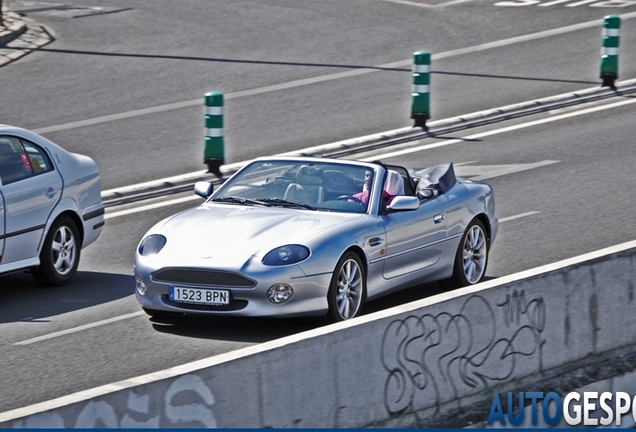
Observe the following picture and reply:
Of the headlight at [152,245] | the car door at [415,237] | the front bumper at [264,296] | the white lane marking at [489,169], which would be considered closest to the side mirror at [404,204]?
the car door at [415,237]

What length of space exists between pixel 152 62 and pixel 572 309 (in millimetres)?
15487

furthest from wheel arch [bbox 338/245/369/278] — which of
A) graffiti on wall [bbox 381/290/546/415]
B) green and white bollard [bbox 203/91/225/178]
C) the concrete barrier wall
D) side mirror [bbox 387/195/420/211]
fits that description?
green and white bollard [bbox 203/91/225/178]

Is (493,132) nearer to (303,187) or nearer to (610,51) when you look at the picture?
(610,51)

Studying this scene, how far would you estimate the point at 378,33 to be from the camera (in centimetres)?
2575

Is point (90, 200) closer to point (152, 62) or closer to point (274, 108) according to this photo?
point (274, 108)

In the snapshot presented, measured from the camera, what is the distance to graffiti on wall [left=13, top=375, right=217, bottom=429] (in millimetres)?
5727

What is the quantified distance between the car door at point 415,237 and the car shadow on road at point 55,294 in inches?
92.3

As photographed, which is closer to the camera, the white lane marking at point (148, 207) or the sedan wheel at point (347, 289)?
the sedan wheel at point (347, 289)

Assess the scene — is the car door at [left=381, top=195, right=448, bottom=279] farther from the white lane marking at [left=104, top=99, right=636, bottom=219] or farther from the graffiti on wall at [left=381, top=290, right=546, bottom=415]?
the white lane marking at [left=104, top=99, right=636, bottom=219]

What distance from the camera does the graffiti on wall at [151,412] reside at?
5727 mm

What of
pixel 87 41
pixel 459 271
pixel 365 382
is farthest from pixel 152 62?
pixel 365 382

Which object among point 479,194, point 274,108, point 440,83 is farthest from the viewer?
point 440,83

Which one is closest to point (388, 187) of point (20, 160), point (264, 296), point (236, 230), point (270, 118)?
point (236, 230)

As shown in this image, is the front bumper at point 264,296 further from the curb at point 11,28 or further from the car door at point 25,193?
the curb at point 11,28
